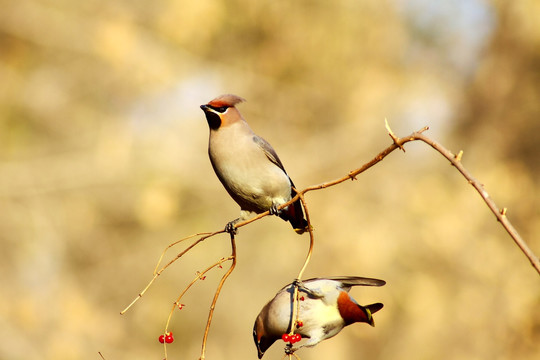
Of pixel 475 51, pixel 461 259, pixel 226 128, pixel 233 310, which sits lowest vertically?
pixel 226 128

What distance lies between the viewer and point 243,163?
121 inches

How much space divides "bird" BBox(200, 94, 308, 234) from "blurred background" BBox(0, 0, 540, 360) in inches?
232

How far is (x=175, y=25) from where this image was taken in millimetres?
10242

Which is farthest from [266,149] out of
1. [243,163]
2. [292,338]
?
[292,338]

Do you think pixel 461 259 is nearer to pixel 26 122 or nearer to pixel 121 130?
pixel 121 130

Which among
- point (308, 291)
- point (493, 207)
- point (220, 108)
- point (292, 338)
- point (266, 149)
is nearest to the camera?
point (493, 207)

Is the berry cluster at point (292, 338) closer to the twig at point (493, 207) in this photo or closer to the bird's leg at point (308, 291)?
the bird's leg at point (308, 291)

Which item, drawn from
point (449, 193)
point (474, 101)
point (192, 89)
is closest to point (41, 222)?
point (192, 89)

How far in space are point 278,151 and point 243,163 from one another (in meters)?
6.92

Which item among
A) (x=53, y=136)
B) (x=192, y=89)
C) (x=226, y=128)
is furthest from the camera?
(x=53, y=136)

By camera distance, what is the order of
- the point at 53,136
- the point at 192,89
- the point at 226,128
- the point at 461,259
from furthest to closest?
the point at 53,136
the point at 192,89
the point at 461,259
the point at 226,128

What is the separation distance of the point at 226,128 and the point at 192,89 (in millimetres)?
7059

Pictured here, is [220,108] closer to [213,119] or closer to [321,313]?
[213,119]

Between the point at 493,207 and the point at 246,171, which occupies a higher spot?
the point at 246,171
